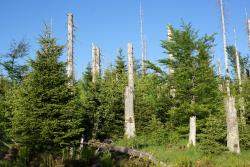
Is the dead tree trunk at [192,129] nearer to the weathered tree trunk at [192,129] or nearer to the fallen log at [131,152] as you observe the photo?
the weathered tree trunk at [192,129]

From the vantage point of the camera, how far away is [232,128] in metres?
17.1

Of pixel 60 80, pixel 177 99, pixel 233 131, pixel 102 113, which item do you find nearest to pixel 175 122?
pixel 177 99

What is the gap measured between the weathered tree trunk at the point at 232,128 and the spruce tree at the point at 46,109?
24.5ft

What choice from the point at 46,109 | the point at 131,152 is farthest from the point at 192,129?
the point at 46,109

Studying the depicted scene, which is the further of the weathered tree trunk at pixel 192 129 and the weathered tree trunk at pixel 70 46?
the weathered tree trunk at pixel 70 46

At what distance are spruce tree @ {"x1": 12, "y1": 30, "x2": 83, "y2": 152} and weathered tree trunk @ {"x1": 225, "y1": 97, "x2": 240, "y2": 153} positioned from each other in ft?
24.5

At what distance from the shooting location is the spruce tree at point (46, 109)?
1434 centimetres

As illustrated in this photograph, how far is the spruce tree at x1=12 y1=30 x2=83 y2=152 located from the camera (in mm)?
14336

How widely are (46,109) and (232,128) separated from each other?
9.15 meters

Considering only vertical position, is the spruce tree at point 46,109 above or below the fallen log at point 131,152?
above

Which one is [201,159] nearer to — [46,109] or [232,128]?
[232,128]

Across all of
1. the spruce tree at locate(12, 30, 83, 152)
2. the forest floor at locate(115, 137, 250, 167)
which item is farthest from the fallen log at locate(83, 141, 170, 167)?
the spruce tree at locate(12, 30, 83, 152)

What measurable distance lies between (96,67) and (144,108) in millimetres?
8934

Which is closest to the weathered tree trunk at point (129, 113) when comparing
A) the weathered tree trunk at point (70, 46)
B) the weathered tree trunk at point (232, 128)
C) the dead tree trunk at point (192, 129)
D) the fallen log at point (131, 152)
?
the fallen log at point (131, 152)
